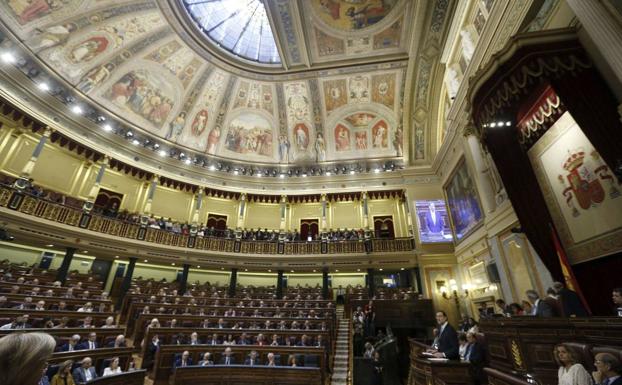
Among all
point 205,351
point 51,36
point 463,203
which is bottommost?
point 205,351

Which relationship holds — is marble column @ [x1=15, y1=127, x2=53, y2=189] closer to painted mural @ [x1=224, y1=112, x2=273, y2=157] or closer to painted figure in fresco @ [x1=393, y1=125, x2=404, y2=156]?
painted mural @ [x1=224, y1=112, x2=273, y2=157]

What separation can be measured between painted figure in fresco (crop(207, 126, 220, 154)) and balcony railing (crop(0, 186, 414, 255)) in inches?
231

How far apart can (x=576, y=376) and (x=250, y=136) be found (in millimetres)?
17185

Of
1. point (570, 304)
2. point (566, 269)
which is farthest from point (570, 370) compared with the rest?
point (566, 269)

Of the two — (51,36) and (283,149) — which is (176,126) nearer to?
(51,36)

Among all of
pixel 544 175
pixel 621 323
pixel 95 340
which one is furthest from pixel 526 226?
pixel 95 340

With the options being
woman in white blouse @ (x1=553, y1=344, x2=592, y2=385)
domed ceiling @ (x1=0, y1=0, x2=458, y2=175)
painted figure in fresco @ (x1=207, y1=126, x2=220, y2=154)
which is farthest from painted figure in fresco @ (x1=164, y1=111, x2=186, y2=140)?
woman in white blouse @ (x1=553, y1=344, x2=592, y2=385)

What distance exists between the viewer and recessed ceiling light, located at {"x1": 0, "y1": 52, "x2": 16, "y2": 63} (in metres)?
9.69

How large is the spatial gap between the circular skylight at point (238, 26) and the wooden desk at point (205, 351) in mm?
14504

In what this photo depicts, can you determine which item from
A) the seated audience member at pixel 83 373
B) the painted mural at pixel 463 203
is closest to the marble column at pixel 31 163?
the seated audience member at pixel 83 373

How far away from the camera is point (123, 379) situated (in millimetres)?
4406

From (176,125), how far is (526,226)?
1624 centimetres

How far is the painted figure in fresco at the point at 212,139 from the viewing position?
16547mm

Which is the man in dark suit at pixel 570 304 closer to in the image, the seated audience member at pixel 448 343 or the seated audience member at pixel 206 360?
the seated audience member at pixel 448 343
